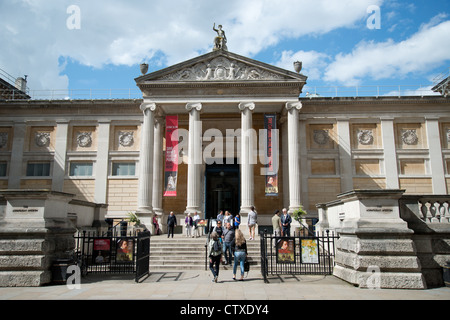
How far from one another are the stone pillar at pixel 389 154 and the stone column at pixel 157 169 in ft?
54.1

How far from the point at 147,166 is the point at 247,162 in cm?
652

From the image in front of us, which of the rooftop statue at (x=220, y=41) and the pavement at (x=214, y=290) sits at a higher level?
the rooftop statue at (x=220, y=41)

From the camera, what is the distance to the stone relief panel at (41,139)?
28172mm

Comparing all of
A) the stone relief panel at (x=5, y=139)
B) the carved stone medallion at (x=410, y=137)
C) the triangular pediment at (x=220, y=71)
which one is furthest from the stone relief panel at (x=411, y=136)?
the stone relief panel at (x=5, y=139)

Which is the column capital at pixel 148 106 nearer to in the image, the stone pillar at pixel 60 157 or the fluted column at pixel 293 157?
the stone pillar at pixel 60 157

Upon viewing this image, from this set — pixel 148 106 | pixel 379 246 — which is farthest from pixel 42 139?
pixel 379 246

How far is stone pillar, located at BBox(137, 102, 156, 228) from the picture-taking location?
74.1 feet

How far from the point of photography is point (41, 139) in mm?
28281

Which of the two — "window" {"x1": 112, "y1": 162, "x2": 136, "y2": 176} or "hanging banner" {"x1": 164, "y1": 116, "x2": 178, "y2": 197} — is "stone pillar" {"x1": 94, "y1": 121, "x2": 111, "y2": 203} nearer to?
"window" {"x1": 112, "y1": 162, "x2": 136, "y2": 176}

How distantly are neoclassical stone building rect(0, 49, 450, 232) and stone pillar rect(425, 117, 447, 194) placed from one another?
74 millimetres

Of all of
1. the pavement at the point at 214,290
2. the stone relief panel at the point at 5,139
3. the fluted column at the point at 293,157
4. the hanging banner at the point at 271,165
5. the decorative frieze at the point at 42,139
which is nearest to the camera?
the pavement at the point at 214,290
